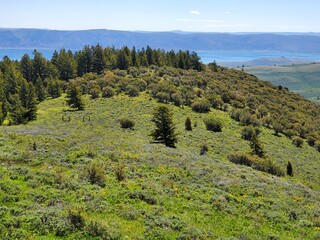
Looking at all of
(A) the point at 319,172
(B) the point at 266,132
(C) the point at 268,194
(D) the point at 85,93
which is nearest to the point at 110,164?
(C) the point at 268,194

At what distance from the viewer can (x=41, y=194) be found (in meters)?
14.3

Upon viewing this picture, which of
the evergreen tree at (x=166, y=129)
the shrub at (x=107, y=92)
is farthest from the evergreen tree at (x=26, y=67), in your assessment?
the evergreen tree at (x=166, y=129)

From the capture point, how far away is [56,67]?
287 feet

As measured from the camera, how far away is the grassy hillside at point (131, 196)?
12267mm

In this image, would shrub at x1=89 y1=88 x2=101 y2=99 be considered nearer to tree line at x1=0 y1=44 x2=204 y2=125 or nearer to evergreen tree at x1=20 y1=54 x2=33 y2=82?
tree line at x1=0 y1=44 x2=204 y2=125

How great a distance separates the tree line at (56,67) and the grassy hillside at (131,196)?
3376 centimetres

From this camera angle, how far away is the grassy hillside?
12267 millimetres

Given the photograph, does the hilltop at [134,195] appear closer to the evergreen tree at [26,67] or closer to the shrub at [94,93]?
the shrub at [94,93]

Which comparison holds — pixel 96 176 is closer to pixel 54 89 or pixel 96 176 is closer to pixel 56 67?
pixel 54 89

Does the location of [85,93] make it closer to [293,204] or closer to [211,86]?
[211,86]

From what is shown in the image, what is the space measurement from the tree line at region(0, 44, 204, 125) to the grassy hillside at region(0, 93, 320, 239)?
111ft

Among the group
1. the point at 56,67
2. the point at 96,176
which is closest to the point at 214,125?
the point at 96,176

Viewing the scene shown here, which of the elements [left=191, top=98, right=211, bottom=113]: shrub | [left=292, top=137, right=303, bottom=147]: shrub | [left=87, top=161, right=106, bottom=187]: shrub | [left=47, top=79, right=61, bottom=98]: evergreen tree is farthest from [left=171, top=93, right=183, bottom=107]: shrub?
[left=87, top=161, right=106, bottom=187]: shrub

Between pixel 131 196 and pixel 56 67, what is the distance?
79.5m
